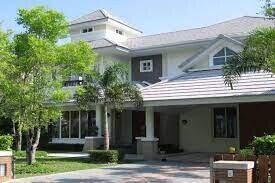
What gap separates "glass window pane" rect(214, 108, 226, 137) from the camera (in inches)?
1043

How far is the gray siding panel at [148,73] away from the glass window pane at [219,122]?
588 cm

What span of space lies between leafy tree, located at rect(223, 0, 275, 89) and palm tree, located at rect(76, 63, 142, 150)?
20.0 ft

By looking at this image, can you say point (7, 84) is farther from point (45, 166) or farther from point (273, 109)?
point (273, 109)

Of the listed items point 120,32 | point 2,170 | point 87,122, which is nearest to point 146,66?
point 87,122

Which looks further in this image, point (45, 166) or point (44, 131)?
point (44, 131)

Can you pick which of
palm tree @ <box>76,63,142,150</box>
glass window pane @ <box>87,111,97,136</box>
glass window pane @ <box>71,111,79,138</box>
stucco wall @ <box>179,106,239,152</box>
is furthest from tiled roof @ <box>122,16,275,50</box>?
palm tree @ <box>76,63,142,150</box>

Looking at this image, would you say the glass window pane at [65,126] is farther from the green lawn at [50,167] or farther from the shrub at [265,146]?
the shrub at [265,146]

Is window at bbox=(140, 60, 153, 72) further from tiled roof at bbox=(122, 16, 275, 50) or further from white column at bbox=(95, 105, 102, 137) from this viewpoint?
white column at bbox=(95, 105, 102, 137)

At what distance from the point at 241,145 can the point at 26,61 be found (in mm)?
12125

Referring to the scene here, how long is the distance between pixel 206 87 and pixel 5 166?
34.5 ft

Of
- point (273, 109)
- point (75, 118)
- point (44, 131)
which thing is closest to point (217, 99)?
point (273, 109)

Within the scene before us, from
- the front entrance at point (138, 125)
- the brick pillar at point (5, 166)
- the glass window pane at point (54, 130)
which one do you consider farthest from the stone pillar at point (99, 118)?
the brick pillar at point (5, 166)

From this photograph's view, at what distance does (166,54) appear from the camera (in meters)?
31.3

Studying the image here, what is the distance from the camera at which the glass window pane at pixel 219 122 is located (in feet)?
86.9
